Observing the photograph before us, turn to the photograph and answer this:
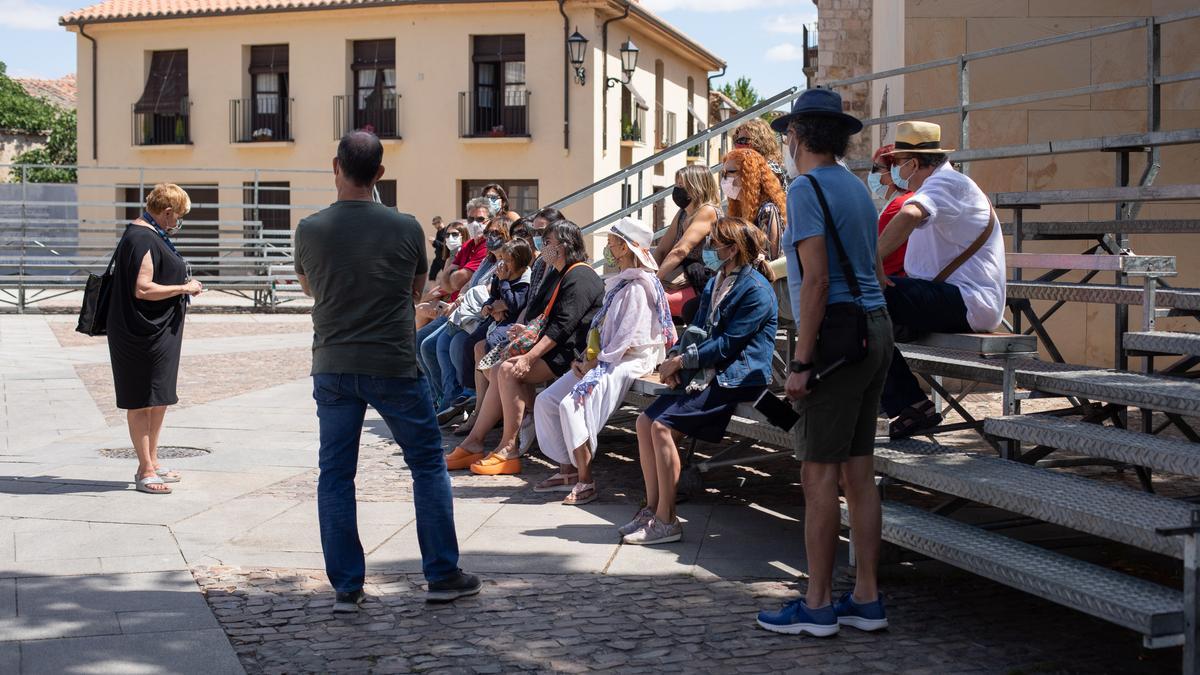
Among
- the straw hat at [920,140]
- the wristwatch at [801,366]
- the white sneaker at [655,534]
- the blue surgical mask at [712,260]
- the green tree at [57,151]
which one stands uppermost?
the green tree at [57,151]

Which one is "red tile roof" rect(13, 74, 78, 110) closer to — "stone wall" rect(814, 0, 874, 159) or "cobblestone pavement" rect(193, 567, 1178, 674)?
"stone wall" rect(814, 0, 874, 159)

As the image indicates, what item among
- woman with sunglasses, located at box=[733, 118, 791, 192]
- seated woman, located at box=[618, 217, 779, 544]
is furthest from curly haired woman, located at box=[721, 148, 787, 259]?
seated woman, located at box=[618, 217, 779, 544]

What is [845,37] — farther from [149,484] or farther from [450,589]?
[450,589]

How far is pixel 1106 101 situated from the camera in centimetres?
1151

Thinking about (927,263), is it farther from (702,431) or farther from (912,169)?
(702,431)

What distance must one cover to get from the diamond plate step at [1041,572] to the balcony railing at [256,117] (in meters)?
30.7

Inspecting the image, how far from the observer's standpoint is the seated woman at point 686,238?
796 centimetres

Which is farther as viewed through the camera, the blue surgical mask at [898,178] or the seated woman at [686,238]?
the seated woman at [686,238]

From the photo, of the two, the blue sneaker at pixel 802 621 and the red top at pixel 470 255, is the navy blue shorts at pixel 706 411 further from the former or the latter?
the red top at pixel 470 255

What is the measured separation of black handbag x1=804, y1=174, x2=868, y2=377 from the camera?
495 cm

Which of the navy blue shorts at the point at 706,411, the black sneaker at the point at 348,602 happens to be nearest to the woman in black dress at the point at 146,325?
the black sneaker at the point at 348,602

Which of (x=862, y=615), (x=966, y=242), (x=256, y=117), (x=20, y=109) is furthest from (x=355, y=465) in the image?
(x=20, y=109)

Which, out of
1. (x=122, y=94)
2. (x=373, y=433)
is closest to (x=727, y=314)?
(x=373, y=433)

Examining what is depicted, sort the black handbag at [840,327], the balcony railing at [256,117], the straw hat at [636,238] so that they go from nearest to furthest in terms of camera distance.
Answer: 1. the black handbag at [840,327]
2. the straw hat at [636,238]
3. the balcony railing at [256,117]
